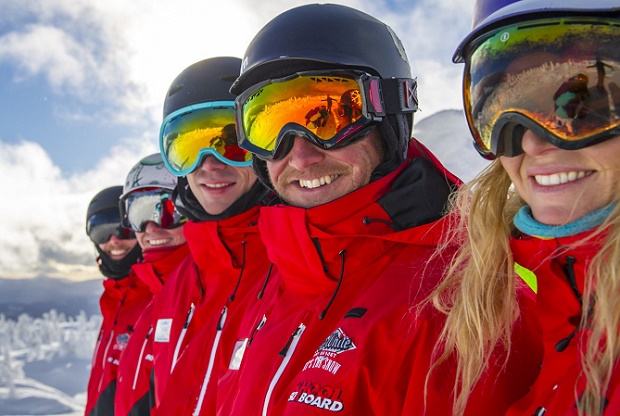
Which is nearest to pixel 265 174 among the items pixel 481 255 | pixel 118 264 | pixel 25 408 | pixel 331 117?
pixel 331 117

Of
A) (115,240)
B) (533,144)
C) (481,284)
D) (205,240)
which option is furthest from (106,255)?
(533,144)

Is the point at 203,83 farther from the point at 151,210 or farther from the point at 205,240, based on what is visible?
the point at 151,210

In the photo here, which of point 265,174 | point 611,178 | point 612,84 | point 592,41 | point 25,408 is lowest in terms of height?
point 25,408

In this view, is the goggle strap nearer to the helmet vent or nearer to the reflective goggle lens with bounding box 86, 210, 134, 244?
the helmet vent

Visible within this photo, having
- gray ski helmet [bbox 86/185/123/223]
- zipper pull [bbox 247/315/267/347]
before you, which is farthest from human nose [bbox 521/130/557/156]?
gray ski helmet [bbox 86/185/123/223]

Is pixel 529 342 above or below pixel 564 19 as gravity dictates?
below

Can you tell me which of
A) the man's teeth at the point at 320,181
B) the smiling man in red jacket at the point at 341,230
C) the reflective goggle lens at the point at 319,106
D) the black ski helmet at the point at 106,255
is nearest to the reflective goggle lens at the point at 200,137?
the smiling man in red jacket at the point at 341,230

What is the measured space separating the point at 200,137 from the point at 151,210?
156 cm

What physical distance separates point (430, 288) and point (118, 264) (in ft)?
16.3

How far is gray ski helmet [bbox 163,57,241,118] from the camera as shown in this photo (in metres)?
3.47

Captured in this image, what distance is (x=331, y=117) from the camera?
230 centimetres

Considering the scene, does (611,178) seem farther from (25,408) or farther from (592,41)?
(25,408)

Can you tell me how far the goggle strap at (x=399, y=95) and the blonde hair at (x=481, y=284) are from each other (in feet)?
1.99

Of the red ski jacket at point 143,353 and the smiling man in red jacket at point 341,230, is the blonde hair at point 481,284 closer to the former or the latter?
the smiling man in red jacket at point 341,230
